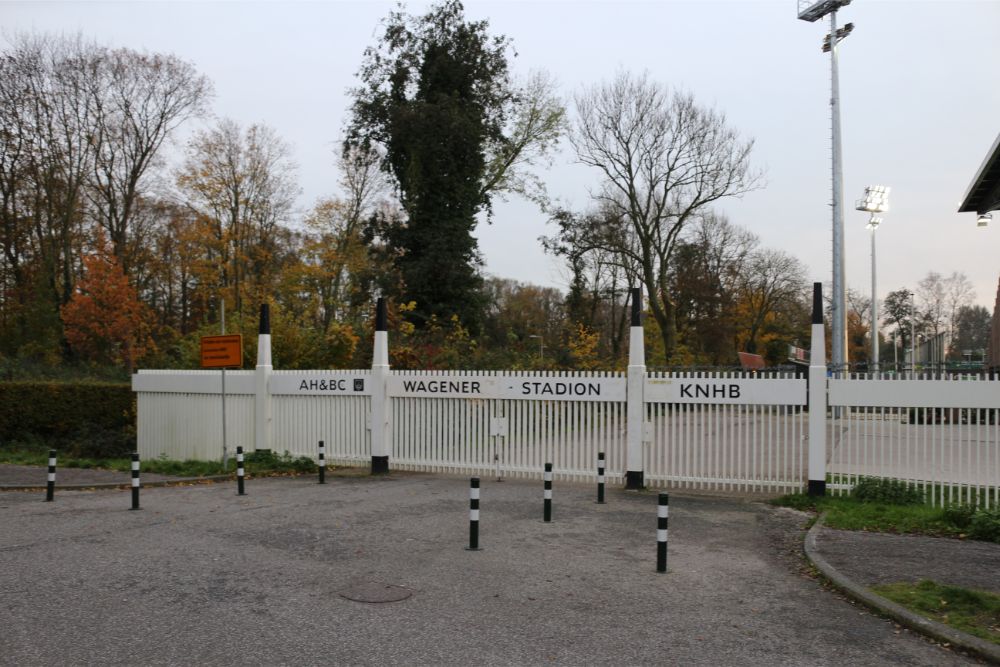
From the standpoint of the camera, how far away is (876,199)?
4347cm

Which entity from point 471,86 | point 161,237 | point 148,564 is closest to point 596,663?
point 148,564

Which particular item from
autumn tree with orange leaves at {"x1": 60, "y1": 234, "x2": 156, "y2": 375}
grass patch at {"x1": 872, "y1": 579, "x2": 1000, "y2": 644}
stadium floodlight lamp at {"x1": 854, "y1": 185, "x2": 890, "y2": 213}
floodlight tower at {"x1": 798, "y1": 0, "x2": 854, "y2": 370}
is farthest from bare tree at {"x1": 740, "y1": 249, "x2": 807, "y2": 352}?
grass patch at {"x1": 872, "y1": 579, "x2": 1000, "y2": 644}

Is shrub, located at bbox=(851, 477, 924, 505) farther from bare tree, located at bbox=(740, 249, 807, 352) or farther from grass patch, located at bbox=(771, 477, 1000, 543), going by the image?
bare tree, located at bbox=(740, 249, 807, 352)

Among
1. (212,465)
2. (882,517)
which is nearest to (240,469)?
(212,465)

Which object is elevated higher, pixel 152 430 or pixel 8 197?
pixel 8 197

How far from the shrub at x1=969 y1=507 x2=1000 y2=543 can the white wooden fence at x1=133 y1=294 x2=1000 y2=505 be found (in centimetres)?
147

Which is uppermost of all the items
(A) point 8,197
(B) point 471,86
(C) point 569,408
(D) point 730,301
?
(B) point 471,86

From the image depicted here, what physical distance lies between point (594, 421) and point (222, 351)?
7.86m

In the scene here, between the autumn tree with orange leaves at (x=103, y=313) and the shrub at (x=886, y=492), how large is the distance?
33.7 meters

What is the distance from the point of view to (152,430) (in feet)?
60.7

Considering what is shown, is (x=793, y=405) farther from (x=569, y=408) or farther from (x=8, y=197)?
(x=8, y=197)

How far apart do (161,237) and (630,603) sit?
44099 mm

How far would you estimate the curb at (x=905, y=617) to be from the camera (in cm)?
586

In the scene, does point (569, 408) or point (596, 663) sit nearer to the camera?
point (596, 663)
